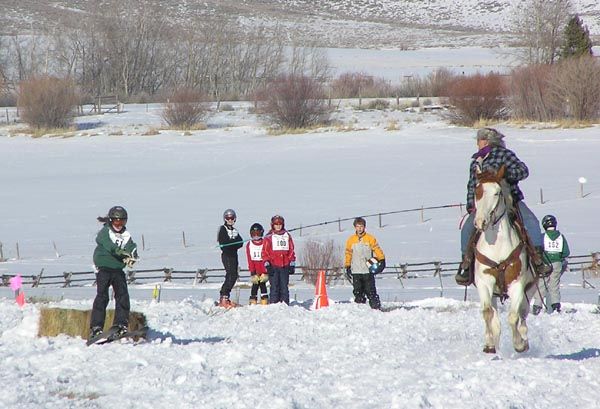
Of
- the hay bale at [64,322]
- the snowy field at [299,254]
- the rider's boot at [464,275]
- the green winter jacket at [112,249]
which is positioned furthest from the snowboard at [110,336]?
the rider's boot at [464,275]

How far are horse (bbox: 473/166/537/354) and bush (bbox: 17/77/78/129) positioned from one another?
67929mm

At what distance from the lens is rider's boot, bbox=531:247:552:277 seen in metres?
10.6

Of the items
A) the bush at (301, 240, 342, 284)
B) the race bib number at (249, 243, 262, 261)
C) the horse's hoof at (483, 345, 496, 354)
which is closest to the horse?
the horse's hoof at (483, 345, 496, 354)

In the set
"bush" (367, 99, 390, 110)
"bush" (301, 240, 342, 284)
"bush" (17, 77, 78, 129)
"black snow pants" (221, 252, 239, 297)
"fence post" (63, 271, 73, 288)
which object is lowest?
"bush" (301, 240, 342, 284)

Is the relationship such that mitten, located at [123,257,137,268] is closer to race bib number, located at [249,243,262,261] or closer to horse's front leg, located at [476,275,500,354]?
horse's front leg, located at [476,275,500,354]

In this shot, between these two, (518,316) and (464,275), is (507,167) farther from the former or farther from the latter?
(518,316)

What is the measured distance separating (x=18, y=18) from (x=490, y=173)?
5899 inches

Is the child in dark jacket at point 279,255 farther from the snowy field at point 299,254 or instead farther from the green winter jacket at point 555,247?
the green winter jacket at point 555,247

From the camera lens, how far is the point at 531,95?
235 feet

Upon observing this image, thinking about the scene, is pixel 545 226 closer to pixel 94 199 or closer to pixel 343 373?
pixel 343 373

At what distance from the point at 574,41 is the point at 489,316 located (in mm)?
76472

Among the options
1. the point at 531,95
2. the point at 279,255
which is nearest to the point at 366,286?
the point at 279,255

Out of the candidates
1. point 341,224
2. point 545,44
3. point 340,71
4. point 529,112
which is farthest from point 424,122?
point 340,71

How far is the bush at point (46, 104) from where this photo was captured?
75312mm
